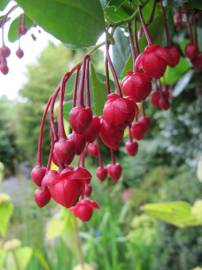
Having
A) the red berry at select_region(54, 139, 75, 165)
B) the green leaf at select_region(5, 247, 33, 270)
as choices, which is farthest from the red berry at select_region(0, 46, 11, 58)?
the green leaf at select_region(5, 247, 33, 270)

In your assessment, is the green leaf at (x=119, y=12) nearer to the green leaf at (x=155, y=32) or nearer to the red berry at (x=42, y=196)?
the green leaf at (x=155, y=32)

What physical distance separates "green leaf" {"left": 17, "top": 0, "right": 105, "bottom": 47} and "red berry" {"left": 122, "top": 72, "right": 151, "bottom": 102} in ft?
0.19

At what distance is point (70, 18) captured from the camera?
1.29ft

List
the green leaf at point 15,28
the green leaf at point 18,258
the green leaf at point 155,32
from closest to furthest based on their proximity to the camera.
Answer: the green leaf at point 155,32 < the green leaf at point 15,28 < the green leaf at point 18,258

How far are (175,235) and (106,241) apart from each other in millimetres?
393

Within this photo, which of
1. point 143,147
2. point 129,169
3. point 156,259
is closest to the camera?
point 156,259

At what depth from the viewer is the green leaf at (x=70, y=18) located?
366 mm

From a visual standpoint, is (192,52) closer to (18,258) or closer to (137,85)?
(137,85)

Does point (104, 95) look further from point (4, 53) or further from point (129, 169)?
→ point (129, 169)

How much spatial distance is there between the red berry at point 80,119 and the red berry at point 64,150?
1cm

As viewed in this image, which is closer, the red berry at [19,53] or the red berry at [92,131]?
the red berry at [92,131]

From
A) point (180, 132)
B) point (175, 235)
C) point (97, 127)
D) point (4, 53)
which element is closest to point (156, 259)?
point (175, 235)

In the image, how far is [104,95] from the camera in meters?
0.48

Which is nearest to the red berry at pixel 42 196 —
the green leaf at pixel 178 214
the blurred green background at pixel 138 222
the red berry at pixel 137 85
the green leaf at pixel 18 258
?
Result: the red berry at pixel 137 85
